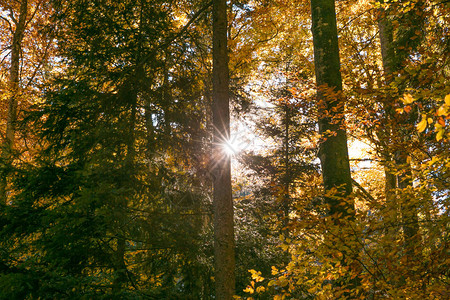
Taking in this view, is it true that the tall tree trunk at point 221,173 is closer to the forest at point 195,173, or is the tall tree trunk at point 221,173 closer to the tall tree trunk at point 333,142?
the forest at point 195,173

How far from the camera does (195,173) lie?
7.24 metres

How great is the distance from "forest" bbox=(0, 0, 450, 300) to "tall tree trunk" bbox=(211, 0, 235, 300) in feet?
0.08

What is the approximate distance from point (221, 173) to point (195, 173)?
1514mm

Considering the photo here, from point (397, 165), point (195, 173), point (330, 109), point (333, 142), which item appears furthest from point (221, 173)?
point (397, 165)

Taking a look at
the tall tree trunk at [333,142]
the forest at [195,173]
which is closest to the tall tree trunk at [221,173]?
the forest at [195,173]

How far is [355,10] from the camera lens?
12016 mm

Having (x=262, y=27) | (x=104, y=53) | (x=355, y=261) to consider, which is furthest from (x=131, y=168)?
(x=262, y=27)

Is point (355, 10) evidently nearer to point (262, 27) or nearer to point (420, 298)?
point (262, 27)

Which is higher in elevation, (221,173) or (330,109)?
(330,109)

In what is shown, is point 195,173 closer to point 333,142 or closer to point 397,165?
point 333,142

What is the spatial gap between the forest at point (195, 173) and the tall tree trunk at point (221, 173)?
1.0 inches

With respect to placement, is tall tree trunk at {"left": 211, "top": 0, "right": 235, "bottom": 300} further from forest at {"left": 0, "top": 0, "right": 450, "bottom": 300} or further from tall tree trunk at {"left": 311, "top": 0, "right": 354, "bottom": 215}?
tall tree trunk at {"left": 311, "top": 0, "right": 354, "bottom": 215}

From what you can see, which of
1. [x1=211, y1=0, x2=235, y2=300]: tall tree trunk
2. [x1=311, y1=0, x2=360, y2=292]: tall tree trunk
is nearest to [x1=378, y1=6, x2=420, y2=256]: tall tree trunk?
[x1=311, y1=0, x2=360, y2=292]: tall tree trunk

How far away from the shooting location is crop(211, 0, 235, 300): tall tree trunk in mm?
5520
